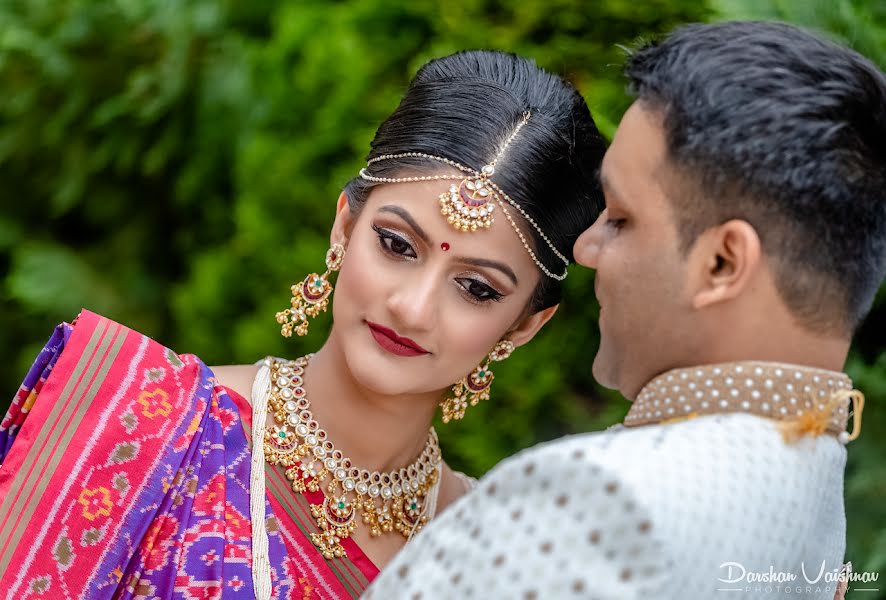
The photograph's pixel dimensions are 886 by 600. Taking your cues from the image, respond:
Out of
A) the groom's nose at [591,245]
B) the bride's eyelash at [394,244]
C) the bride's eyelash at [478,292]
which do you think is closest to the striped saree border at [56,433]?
the bride's eyelash at [394,244]

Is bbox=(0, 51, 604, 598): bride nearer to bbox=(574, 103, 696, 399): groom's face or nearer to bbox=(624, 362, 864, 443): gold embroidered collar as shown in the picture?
bbox=(574, 103, 696, 399): groom's face

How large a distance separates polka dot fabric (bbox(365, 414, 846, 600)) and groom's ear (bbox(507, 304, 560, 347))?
101 cm

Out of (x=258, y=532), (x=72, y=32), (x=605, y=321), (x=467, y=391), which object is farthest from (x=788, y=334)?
(x=72, y=32)

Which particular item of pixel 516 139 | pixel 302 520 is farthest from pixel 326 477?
pixel 516 139

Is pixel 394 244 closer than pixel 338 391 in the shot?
Yes

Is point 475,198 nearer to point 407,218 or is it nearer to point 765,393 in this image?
point 407,218

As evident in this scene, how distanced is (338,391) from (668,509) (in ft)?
4.05

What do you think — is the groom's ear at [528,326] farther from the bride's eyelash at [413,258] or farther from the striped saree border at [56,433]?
the striped saree border at [56,433]

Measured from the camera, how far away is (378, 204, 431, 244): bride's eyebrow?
2240 millimetres

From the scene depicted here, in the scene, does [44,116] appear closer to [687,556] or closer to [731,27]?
[731,27]

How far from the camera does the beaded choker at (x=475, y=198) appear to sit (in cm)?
222

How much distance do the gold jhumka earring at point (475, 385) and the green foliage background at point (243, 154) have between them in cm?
55

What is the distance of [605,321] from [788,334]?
33 centimetres

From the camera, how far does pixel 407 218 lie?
7.40 ft
